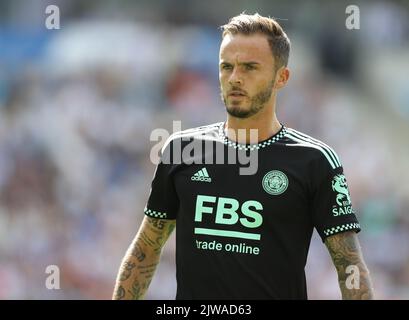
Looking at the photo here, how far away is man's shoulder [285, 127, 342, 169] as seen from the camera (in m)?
4.55

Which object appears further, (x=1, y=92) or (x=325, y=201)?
(x=1, y=92)

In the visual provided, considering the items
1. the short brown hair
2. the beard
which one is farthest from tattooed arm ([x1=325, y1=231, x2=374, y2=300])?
the short brown hair

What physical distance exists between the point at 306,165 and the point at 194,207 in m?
0.63

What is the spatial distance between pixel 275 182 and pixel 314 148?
0.95 feet

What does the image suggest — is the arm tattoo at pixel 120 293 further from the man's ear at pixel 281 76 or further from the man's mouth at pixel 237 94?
the man's ear at pixel 281 76

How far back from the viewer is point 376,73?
13.4 metres

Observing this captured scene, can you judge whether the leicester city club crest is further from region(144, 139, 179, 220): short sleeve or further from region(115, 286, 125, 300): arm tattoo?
region(115, 286, 125, 300): arm tattoo

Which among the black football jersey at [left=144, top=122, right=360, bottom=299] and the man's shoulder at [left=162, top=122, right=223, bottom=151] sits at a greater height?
the man's shoulder at [left=162, top=122, right=223, bottom=151]

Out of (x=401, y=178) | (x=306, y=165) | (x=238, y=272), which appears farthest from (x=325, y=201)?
(x=401, y=178)

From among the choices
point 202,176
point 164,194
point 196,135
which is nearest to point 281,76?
point 196,135

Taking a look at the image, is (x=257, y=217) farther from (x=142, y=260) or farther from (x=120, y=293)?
(x=120, y=293)

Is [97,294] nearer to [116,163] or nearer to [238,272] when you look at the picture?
[116,163]

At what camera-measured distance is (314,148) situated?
4.62 metres

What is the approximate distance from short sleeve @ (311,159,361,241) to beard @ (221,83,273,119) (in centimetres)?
48
